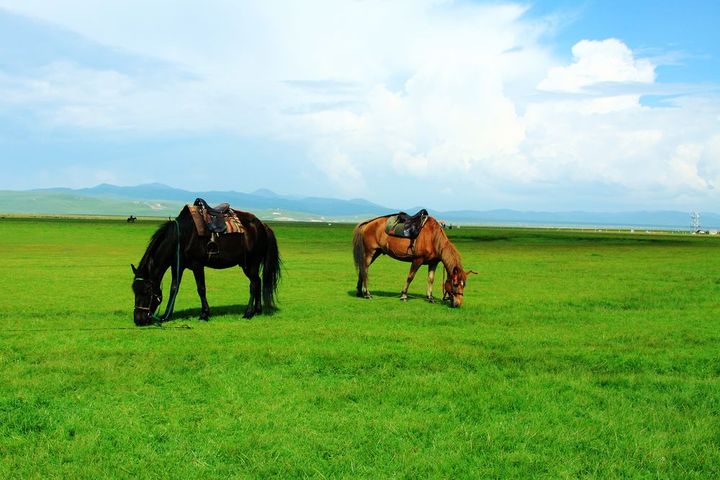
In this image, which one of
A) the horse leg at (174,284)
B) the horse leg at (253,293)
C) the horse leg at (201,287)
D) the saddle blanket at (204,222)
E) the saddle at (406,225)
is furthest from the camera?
the saddle at (406,225)

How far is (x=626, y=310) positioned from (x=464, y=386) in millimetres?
10631

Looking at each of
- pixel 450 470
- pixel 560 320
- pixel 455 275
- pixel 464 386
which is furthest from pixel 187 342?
pixel 560 320

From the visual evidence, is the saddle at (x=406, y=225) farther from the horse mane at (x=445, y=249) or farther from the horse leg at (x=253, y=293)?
the horse leg at (x=253, y=293)

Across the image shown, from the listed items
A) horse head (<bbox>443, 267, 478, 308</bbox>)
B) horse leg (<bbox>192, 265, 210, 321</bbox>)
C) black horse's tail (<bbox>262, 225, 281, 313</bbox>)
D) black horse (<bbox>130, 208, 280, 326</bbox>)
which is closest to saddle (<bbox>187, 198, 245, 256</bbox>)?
black horse (<bbox>130, 208, 280, 326</bbox>)

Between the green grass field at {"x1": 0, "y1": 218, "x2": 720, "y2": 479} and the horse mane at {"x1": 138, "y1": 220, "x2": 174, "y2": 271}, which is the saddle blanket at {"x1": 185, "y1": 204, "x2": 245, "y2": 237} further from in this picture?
the green grass field at {"x1": 0, "y1": 218, "x2": 720, "y2": 479}

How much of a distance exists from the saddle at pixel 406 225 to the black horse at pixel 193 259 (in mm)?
4675

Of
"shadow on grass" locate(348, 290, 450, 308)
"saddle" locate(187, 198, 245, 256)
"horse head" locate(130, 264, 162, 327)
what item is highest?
"saddle" locate(187, 198, 245, 256)

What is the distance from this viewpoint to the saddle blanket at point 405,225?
18.2 meters

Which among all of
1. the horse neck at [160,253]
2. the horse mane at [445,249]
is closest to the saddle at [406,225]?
the horse mane at [445,249]

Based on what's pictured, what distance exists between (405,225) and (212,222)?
6.80 m

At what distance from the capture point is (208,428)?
6.87m

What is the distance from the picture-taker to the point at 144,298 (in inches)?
527

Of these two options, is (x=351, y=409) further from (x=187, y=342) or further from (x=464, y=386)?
(x=187, y=342)

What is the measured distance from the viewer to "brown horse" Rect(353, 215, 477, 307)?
16.8 m
